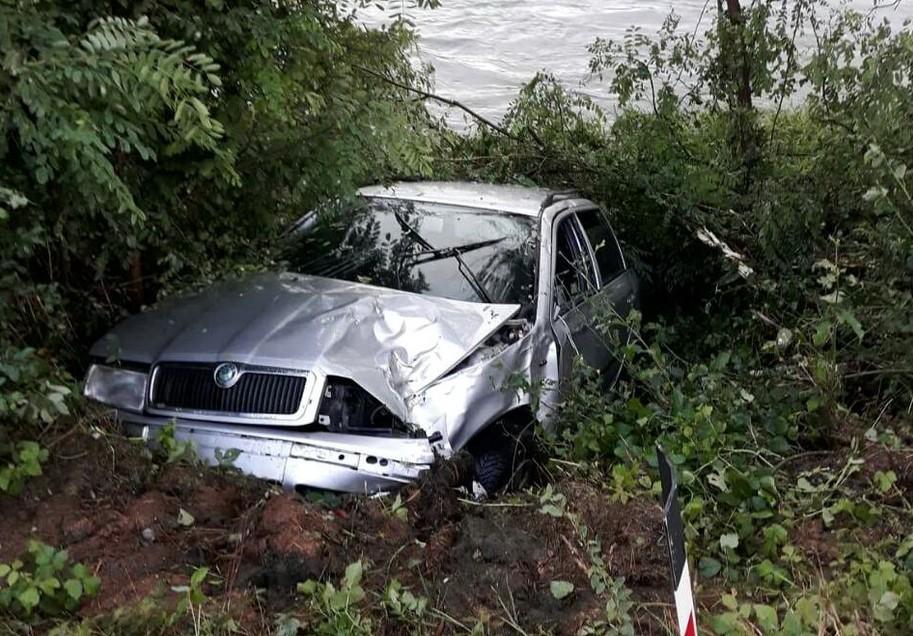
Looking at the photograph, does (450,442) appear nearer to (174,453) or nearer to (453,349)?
(453,349)

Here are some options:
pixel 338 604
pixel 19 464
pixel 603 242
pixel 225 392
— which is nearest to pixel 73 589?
pixel 19 464

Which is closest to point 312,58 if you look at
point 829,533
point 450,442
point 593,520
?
point 450,442

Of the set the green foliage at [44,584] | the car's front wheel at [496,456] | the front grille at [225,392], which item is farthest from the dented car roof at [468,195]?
the green foliage at [44,584]

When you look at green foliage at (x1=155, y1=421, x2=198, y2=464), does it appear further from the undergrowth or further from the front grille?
the undergrowth

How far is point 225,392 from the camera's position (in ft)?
12.6

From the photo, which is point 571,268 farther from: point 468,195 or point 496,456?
point 496,456

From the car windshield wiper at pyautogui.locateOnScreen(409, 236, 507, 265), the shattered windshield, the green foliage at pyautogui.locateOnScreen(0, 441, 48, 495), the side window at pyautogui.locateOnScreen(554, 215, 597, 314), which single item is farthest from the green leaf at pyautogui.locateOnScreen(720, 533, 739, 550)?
the green foliage at pyautogui.locateOnScreen(0, 441, 48, 495)

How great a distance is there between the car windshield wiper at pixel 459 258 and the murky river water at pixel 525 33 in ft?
22.7

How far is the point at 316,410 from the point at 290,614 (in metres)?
1.07

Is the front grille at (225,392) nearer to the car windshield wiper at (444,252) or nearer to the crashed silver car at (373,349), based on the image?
the crashed silver car at (373,349)

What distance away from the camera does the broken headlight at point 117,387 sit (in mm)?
3984

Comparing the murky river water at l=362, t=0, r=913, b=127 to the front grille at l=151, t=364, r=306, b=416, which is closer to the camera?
the front grille at l=151, t=364, r=306, b=416

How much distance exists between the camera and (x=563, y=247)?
18.2ft

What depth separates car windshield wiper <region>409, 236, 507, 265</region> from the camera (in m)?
4.99
